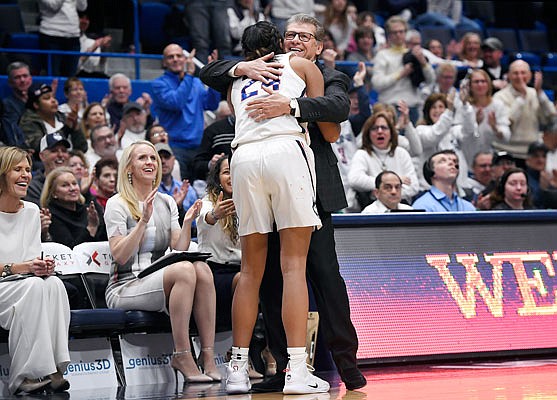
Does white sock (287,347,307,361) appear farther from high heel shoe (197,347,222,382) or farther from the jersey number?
the jersey number

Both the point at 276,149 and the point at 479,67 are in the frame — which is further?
the point at 479,67

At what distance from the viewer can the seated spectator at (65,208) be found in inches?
300

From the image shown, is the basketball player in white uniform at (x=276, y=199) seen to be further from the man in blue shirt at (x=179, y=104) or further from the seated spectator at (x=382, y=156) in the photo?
the man in blue shirt at (x=179, y=104)

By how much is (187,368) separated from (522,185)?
428 centimetres

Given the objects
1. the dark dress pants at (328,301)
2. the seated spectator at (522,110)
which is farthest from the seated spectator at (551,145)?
the dark dress pants at (328,301)

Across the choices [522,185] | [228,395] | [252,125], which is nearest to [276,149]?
[252,125]

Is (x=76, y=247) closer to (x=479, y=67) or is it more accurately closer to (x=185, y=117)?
(x=185, y=117)

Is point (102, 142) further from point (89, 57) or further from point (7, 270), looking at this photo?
point (7, 270)

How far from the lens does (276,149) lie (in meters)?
5.42

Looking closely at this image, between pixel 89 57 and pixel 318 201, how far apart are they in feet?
23.9

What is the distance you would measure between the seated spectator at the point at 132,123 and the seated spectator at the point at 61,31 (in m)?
1.81

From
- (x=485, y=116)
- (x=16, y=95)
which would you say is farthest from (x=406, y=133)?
(x=16, y=95)

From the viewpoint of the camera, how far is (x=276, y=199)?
5438 millimetres

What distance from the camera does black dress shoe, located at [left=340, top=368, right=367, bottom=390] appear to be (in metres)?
5.58
